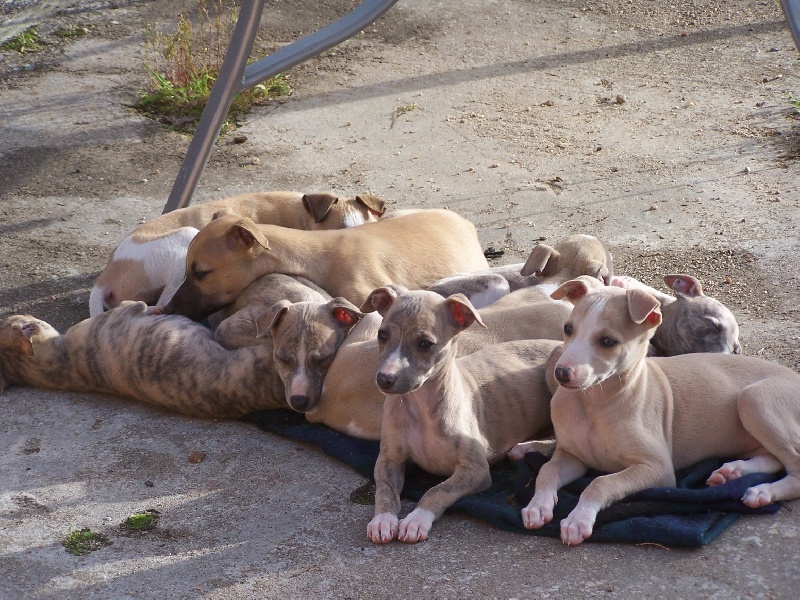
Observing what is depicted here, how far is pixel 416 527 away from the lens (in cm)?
394

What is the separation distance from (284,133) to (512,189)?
6.86 feet

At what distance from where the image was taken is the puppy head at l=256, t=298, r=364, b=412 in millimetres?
4797

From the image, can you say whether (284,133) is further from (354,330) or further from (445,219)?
(354,330)

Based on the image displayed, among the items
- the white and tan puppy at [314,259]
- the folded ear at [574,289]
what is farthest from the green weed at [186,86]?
the folded ear at [574,289]

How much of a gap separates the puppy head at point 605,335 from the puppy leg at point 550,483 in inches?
15.8

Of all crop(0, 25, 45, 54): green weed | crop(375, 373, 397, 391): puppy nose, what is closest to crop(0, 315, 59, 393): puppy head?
crop(375, 373, 397, 391): puppy nose

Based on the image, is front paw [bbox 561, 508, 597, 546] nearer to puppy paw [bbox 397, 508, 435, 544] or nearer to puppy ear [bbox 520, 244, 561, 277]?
puppy paw [bbox 397, 508, 435, 544]

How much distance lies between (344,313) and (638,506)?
1738 millimetres

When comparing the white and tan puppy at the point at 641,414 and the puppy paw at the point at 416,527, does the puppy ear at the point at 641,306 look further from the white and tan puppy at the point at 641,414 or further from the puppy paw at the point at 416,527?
the puppy paw at the point at 416,527

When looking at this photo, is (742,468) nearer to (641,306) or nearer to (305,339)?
(641,306)

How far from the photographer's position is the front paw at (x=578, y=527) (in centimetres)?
381

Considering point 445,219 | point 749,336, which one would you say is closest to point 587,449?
point 749,336

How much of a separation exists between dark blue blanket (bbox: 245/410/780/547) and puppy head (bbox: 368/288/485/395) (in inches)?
21.2

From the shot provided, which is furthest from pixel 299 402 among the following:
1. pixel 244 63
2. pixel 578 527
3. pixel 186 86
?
pixel 186 86
